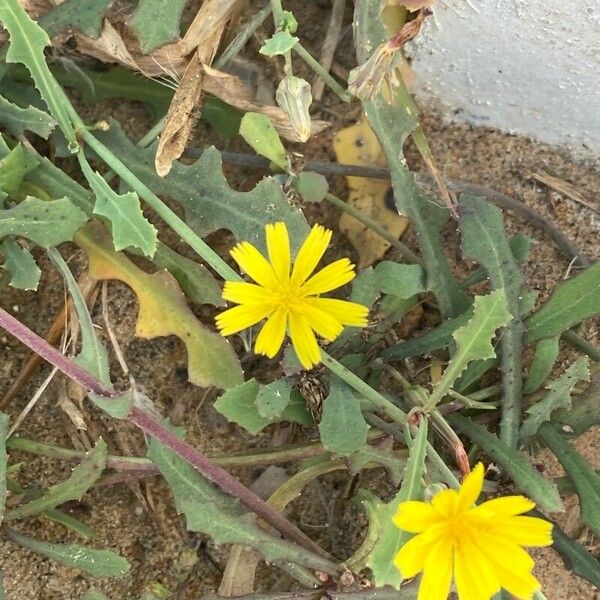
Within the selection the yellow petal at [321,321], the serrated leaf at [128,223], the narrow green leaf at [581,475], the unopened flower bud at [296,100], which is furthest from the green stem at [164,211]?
the narrow green leaf at [581,475]

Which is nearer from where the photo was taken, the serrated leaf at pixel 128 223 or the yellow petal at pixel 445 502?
the yellow petal at pixel 445 502

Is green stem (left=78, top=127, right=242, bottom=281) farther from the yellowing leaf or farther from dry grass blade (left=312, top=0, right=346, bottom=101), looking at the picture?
dry grass blade (left=312, top=0, right=346, bottom=101)

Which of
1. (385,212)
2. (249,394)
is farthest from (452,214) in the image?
(249,394)

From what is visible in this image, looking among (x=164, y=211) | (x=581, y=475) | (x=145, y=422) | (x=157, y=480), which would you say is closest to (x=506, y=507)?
(x=581, y=475)

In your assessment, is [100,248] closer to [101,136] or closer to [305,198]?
[101,136]

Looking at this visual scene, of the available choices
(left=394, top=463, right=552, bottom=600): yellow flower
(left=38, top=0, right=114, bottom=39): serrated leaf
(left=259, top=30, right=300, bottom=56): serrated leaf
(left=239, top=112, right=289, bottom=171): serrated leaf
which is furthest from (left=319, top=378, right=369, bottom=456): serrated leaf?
(left=38, top=0, right=114, bottom=39): serrated leaf

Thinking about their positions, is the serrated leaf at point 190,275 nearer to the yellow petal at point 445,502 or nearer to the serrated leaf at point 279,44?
the serrated leaf at point 279,44
